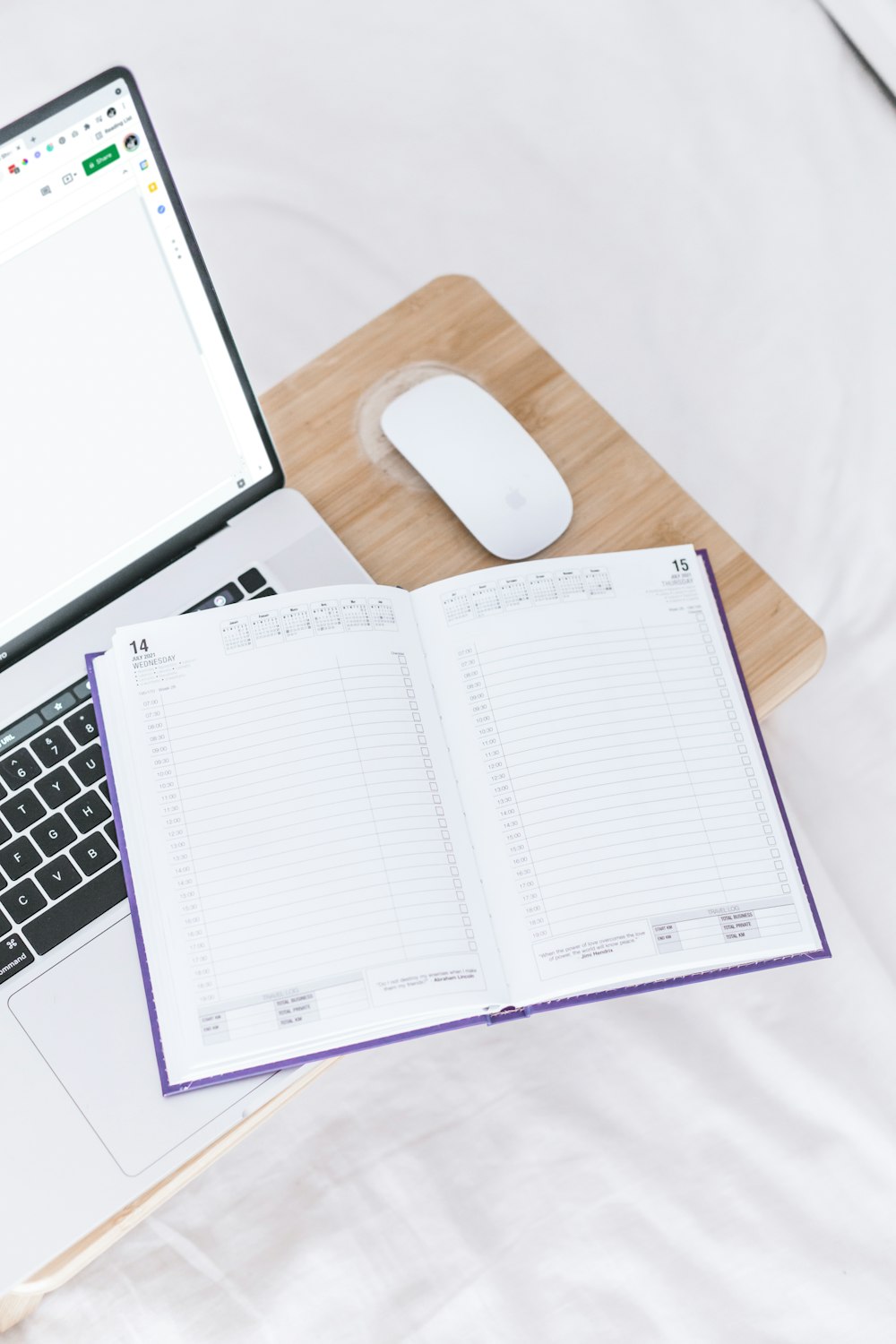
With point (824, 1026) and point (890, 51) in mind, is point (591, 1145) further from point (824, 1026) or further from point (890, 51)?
point (890, 51)

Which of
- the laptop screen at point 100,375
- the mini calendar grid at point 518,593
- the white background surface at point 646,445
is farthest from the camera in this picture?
the white background surface at point 646,445

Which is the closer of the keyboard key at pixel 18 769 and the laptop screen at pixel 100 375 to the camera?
the laptop screen at pixel 100 375

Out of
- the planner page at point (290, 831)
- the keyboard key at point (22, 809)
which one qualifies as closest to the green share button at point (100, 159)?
the planner page at point (290, 831)

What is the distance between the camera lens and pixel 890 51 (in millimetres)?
1051

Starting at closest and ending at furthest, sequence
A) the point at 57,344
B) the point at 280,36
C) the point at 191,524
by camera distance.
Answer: the point at 57,344, the point at 191,524, the point at 280,36

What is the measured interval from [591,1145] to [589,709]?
345 mm

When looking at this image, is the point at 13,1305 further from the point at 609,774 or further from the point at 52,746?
the point at 609,774

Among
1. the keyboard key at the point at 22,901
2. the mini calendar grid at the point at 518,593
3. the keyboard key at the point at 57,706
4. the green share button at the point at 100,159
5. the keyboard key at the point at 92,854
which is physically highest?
the green share button at the point at 100,159

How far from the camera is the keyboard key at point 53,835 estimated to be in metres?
0.63

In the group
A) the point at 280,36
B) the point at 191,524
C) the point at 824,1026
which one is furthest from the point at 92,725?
the point at 280,36

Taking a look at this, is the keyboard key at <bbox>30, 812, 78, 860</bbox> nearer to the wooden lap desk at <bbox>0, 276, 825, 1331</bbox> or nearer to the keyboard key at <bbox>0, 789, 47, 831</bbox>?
the keyboard key at <bbox>0, 789, 47, 831</bbox>

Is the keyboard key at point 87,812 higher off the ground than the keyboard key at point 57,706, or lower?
lower

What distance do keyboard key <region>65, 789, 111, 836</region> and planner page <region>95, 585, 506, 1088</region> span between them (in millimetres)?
45

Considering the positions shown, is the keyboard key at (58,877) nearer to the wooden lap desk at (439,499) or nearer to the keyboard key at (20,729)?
the keyboard key at (20,729)
